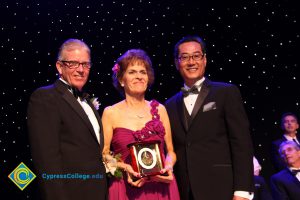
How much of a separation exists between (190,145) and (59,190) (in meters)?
1.08

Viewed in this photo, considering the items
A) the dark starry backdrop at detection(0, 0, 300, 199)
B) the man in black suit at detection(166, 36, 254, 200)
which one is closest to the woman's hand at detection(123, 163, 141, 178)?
the man in black suit at detection(166, 36, 254, 200)

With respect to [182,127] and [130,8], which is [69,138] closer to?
[182,127]

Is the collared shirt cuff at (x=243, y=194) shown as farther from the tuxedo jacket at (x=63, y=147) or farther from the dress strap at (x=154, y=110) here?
the tuxedo jacket at (x=63, y=147)

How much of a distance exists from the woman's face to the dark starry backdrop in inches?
95.5

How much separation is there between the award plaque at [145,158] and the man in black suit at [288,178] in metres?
3.08

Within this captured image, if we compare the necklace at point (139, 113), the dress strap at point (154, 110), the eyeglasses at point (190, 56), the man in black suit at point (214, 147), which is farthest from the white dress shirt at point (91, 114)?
the eyeglasses at point (190, 56)

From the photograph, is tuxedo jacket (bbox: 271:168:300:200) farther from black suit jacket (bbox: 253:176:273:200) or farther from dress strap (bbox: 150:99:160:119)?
dress strap (bbox: 150:99:160:119)

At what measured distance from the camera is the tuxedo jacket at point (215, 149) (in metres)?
3.22

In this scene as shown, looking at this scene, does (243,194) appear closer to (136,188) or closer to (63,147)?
(136,188)

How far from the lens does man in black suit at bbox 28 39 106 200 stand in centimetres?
272

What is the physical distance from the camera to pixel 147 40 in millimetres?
6129

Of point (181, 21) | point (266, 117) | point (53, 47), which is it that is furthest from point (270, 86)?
point (53, 47)

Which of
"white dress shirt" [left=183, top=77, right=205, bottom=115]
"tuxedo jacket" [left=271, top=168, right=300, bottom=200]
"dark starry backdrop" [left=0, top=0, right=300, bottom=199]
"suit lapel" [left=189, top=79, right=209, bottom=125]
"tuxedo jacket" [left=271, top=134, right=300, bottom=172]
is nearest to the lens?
"suit lapel" [left=189, top=79, right=209, bottom=125]

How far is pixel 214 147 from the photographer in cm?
327
